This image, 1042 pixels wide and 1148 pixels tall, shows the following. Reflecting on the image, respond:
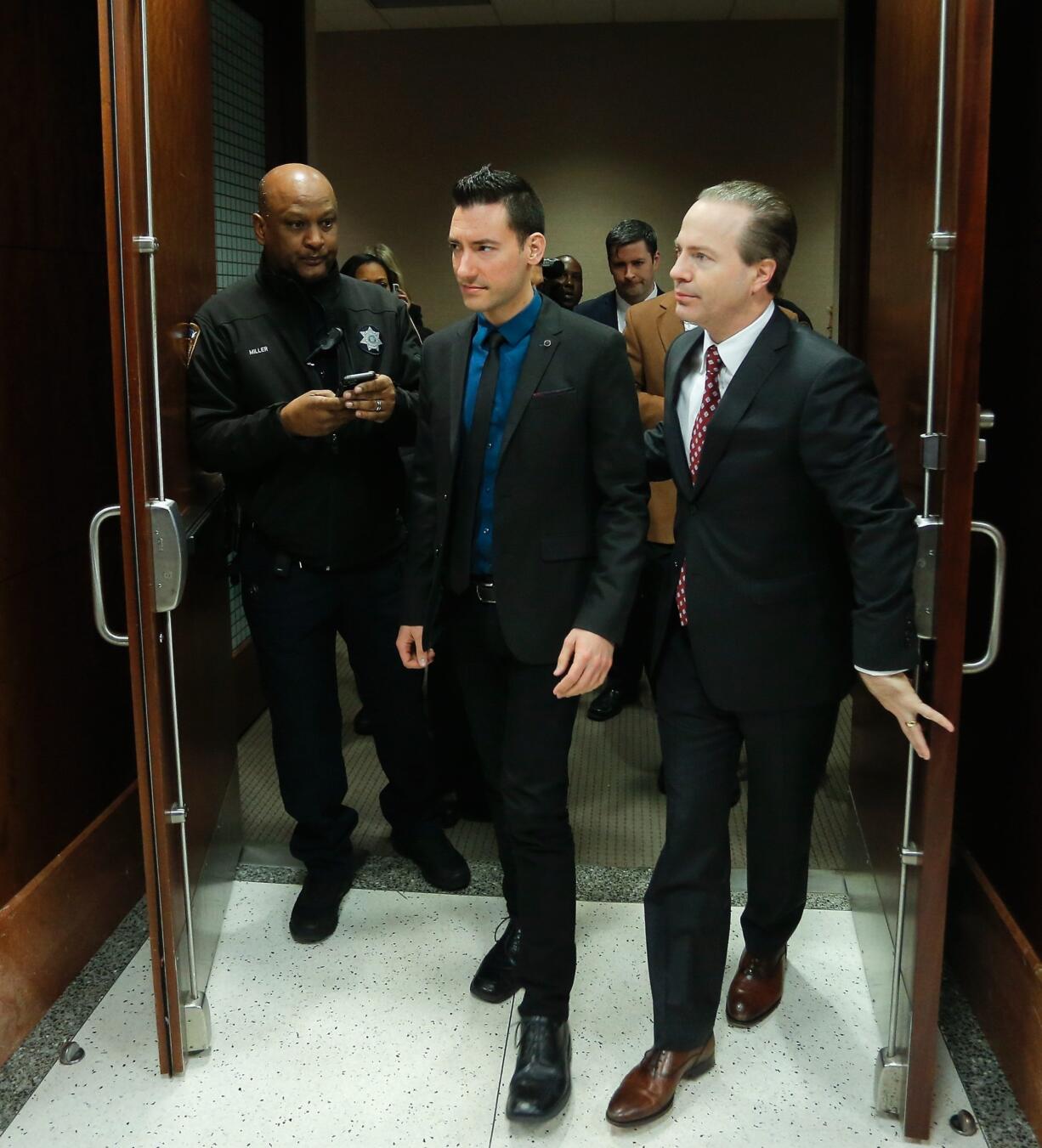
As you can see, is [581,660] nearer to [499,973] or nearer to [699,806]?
[699,806]

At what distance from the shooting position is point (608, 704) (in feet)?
12.6

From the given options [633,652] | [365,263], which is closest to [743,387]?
[365,263]

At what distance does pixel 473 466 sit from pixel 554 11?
15.5 ft

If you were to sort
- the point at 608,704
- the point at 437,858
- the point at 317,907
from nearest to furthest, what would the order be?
the point at 317,907 → the point at 437,858 → the point at 608,704

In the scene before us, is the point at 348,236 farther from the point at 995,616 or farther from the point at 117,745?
the point at 995,616

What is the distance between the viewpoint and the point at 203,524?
228 cm

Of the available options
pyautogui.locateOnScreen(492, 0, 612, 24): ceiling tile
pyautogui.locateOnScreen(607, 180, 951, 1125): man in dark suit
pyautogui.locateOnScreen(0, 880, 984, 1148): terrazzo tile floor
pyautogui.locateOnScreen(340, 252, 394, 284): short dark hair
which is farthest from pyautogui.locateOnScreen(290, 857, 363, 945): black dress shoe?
pyautogui.locateOnScreen(492, 0, 612, 24): ceiling tile

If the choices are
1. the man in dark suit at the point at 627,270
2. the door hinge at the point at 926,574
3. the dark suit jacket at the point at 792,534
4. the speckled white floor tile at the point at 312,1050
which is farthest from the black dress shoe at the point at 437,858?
the man in dark suit at the point at 627,270

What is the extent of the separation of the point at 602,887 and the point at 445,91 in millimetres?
4889

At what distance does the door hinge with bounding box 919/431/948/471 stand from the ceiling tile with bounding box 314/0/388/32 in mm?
4960

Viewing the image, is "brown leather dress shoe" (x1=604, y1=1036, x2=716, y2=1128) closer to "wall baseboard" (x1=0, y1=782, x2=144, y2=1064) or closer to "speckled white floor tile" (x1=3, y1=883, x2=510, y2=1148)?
"speckled white floor tile" (x1=3, y1=883, x2=510, y2=1148)

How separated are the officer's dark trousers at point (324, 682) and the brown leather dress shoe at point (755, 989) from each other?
2.75 ft

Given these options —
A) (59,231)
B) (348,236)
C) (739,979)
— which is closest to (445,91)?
(348,236)

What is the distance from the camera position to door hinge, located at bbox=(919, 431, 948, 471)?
166 centimetres
